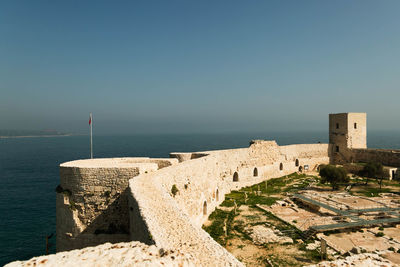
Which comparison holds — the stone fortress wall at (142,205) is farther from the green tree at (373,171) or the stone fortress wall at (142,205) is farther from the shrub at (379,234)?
the green tree at (373,171)

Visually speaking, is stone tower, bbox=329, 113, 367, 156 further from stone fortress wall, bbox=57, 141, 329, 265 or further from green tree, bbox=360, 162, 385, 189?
stone fortress wall, bbox=57, 141, 329, 265

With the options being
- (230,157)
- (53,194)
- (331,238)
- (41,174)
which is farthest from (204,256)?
(41,174)

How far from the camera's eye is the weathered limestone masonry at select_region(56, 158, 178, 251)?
11.3m

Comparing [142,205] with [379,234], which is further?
[379,234]

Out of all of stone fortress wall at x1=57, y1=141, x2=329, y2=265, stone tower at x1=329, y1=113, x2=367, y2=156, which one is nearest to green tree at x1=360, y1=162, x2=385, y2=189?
stone tower at x1=329, y1=113, x2=367, y2=156

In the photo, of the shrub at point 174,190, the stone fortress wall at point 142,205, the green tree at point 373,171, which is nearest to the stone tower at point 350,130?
the green tree at point 373,171

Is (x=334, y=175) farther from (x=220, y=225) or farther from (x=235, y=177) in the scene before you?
(x=220, y=225)

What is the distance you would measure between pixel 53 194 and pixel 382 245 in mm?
37431

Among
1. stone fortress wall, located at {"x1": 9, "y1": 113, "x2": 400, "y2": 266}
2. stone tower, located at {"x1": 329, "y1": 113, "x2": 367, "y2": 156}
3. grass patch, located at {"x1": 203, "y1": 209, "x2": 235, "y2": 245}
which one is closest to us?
stone fortress wall, located at {"x1": 9, "y1": 113, "x2": 400, "y2": 266}

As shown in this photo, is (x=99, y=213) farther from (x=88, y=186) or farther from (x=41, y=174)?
(x=41, y=174)

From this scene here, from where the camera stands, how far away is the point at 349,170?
34406 mm

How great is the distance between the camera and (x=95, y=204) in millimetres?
11352

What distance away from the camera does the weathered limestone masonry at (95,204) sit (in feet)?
37.0

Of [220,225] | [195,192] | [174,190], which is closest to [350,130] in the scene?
[220,225]
